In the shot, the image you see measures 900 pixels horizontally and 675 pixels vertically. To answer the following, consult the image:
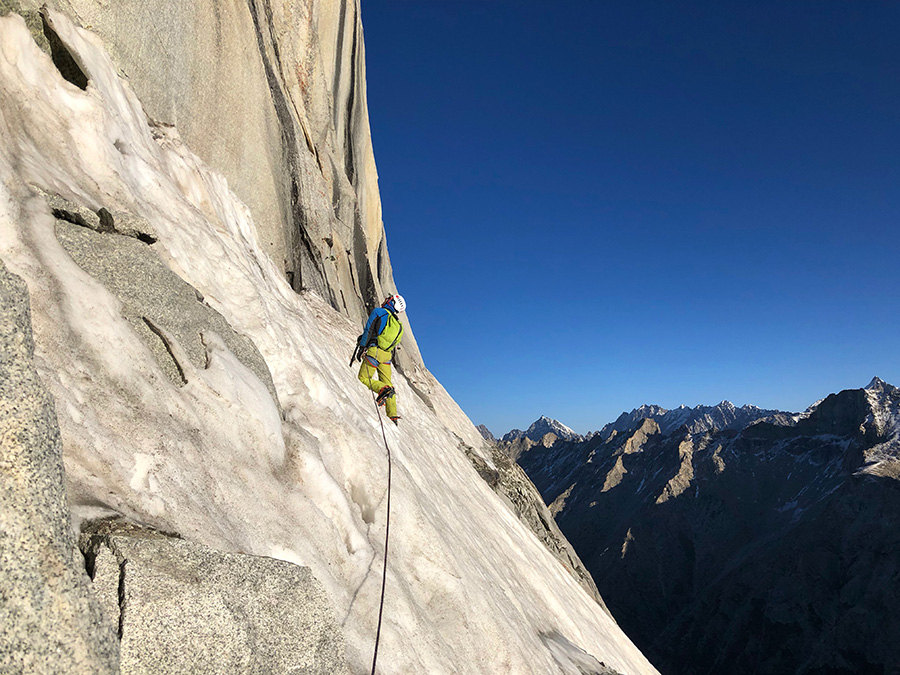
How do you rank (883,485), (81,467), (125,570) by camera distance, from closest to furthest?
(125,570), (81,467), (883,485)

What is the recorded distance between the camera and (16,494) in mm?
2779

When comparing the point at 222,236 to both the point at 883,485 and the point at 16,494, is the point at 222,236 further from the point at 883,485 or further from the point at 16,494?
the point at 883,485

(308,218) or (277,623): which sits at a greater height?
(308,218)

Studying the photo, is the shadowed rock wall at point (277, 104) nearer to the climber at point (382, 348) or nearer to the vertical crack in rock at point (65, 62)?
the vertical crack in rock at point (65, 62)

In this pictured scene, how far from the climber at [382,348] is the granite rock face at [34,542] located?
874 centimetres

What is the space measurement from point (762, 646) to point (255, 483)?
135 meters

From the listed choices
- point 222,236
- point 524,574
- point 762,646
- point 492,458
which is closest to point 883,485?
point 762,646

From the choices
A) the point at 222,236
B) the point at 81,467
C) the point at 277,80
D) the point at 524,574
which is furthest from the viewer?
the point at 277,80

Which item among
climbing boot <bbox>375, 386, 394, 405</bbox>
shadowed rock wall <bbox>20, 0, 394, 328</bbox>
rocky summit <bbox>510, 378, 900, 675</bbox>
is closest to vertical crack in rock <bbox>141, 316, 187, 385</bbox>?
shadowed rock wall <bbox>20, 0, 394, 328</bbox>

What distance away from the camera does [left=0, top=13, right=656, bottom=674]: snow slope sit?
4.84m

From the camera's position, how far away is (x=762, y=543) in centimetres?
14425

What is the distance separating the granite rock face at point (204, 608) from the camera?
3.49 meters

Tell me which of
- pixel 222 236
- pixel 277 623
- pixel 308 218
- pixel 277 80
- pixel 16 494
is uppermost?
pixel 277 80

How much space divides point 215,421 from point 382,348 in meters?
6.74
